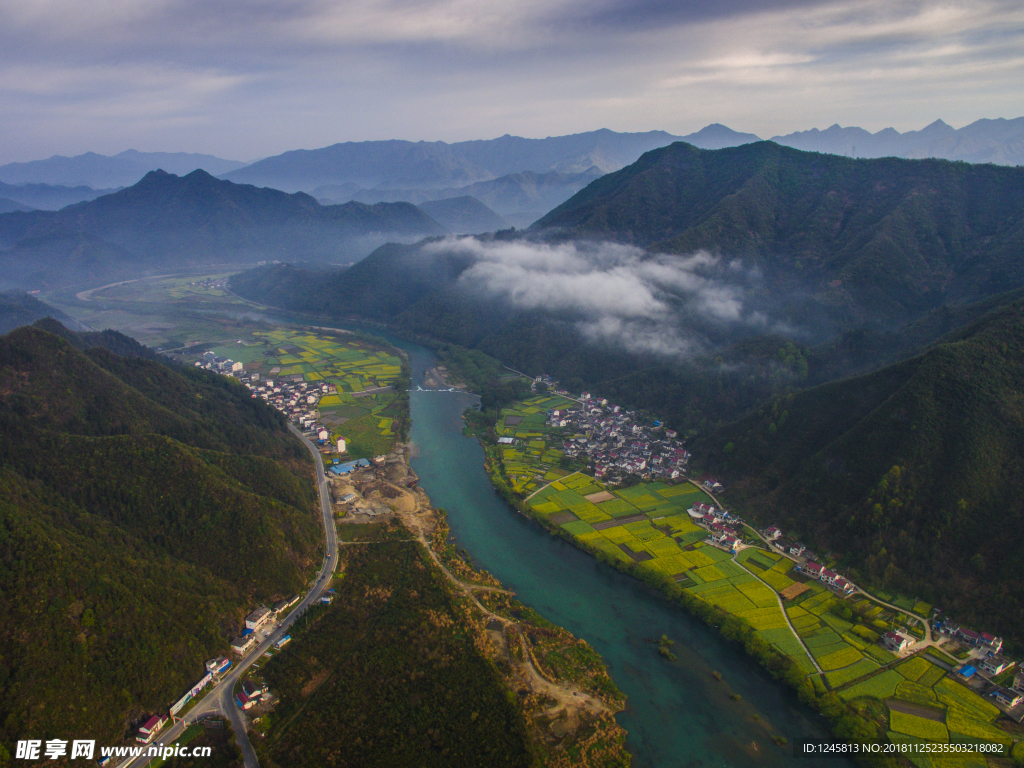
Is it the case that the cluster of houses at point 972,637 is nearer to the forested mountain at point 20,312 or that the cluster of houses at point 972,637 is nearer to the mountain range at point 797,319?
the mountain range at point 797,319

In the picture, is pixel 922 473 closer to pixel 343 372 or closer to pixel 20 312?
pixel 343 372

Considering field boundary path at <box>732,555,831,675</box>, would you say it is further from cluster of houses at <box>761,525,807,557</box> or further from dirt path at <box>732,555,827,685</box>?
cluster of houses at <box>761,525,807,557</box>

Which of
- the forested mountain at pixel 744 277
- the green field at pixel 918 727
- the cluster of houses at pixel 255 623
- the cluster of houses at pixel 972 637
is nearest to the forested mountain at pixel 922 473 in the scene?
the cluster of houses at pixel 972 637

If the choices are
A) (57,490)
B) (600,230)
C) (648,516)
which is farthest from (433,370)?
(57,490)

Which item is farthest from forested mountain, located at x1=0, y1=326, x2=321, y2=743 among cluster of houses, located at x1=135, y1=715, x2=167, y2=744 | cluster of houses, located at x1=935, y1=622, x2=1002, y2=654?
cluster of houses, located at x1=935, y1=622, x2=1002, y2=654

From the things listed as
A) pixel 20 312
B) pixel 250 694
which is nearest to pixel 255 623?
pixel 250 694

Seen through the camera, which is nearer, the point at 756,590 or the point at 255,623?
the point at 255,623
